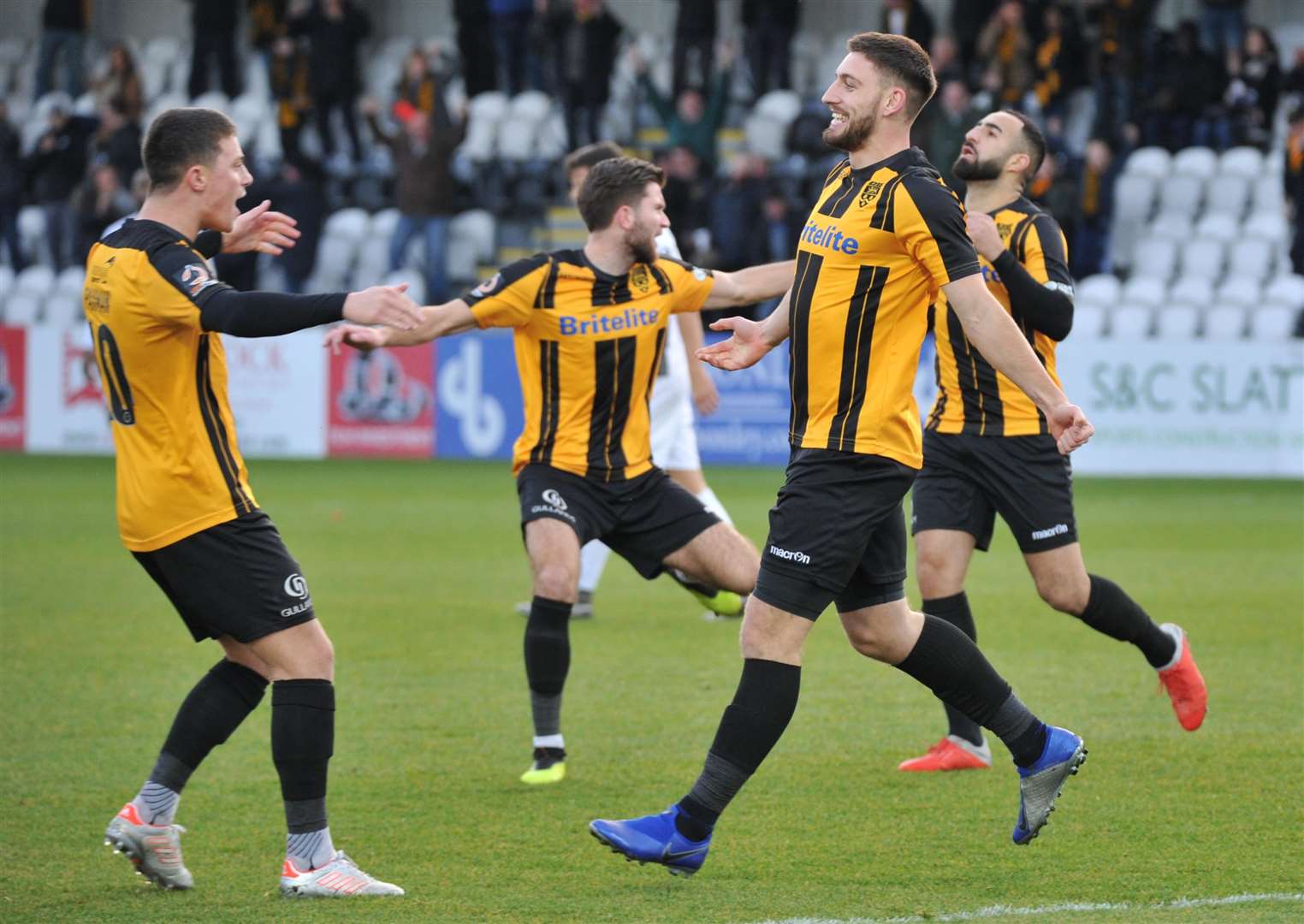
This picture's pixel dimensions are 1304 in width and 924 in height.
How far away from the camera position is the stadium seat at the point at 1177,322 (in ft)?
65.0

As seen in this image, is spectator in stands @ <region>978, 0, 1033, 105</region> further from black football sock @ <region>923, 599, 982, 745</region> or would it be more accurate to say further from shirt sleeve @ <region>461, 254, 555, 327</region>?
black football sock @ <region>923, 599, 982, 745</region>

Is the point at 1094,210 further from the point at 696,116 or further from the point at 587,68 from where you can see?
the point at 587,68

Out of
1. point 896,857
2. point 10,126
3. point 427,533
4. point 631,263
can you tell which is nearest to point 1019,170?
point 631,263

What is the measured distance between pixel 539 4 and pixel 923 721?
18896mm

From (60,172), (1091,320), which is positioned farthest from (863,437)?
(60,172)

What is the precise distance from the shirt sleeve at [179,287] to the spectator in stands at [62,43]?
79.0 ft

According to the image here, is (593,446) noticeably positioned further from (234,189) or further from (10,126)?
(10,126)

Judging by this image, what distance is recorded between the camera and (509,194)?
78.8ft

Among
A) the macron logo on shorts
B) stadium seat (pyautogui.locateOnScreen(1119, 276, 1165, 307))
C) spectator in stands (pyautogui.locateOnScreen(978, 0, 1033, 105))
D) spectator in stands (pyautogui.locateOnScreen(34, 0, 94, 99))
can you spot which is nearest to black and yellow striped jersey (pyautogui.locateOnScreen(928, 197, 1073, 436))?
the macron logo on shorts

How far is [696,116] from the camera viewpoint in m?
22.1

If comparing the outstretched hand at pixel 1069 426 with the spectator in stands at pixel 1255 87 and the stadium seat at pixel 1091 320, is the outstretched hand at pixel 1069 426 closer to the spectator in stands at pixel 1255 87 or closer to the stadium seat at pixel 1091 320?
the stadium seat at pixel 1091 320

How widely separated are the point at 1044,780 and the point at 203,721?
93.8 inches

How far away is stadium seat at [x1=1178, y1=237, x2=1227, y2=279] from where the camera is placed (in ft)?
68.6

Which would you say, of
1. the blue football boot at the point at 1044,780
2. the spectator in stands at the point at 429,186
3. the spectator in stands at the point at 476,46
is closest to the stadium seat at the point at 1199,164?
the spectator in stands at the point at 429,186
